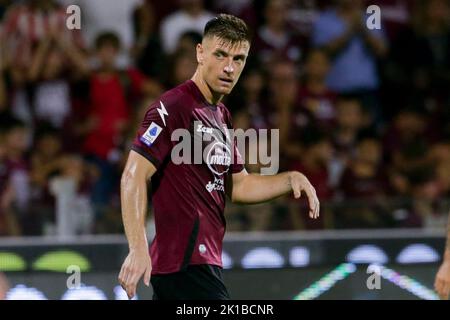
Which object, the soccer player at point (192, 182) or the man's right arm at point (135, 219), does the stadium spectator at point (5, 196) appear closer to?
the soccer player at point (192, 182)

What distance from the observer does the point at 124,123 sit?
1020cm

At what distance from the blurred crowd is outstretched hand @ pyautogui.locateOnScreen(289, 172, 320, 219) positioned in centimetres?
292

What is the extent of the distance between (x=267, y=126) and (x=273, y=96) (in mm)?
547

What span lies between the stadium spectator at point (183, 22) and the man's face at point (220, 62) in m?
5.03

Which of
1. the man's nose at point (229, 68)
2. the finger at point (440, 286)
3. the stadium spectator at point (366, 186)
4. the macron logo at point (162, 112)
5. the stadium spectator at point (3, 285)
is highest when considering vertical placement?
the man's nose at point (229, 68)

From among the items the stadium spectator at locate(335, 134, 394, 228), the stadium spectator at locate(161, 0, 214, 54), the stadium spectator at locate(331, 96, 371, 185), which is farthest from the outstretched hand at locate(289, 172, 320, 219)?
the stadium spectator at locate(161, 0, 214, 54)

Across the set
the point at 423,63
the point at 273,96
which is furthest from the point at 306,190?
the point at 423,63

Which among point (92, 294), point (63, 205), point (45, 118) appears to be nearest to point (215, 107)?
point (92, 294)

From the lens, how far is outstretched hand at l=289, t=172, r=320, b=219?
5.50 m

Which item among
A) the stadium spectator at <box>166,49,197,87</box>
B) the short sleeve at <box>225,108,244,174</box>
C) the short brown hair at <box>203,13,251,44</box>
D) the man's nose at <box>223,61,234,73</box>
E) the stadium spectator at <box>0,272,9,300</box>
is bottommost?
the stadium spectator at <box>0,272,9,300</box>

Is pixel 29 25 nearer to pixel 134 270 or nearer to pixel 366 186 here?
pixel 366 186

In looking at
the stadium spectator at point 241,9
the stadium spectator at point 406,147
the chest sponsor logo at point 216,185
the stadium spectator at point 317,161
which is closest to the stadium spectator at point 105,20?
the stadium spectator at point 241,9

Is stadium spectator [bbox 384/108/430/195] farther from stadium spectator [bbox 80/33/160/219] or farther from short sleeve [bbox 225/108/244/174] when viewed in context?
short sleeve [bbox 225/108/244/174]

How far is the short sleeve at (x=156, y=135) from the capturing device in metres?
5.58
